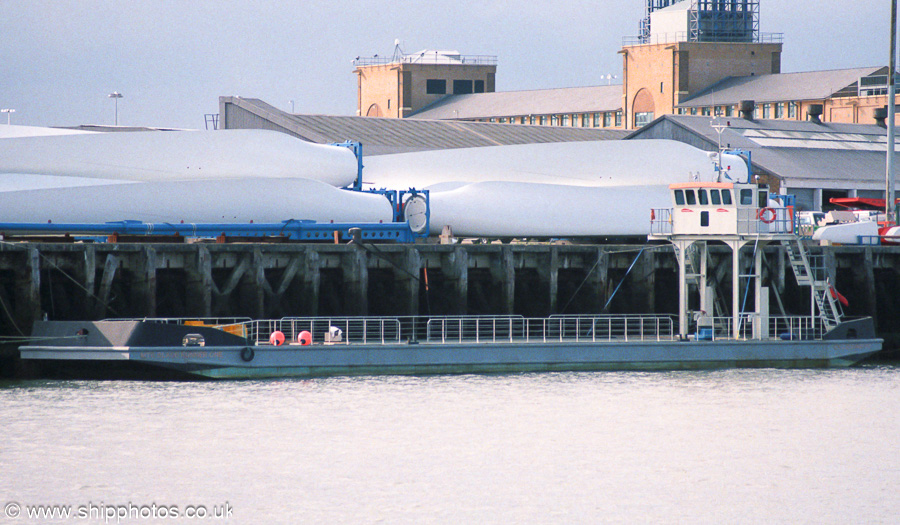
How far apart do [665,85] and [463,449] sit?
224 ft

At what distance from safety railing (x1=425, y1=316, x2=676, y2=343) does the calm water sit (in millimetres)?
2325

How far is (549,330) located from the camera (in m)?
30.8

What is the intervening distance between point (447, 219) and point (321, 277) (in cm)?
651

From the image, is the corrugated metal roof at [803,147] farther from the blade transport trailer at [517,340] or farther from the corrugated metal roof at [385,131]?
the blade transport trailer at [517,340]

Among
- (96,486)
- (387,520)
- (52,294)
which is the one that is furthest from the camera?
(52,294)

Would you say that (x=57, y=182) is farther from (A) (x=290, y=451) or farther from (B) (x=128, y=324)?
(A) (x=290, y=451)

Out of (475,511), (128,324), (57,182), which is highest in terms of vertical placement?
(57,182)

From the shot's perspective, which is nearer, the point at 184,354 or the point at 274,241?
the point at 184,354

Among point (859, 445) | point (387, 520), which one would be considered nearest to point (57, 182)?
point (387, 520)

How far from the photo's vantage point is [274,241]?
34.1 meters

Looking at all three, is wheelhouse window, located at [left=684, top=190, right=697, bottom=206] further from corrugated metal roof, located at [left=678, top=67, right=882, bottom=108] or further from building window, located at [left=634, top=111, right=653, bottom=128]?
corrugated metal roof, located at [left=678, top=67, right=882, bottom=108]

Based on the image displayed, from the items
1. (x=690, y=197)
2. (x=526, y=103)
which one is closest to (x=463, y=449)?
(x=690, y=197)

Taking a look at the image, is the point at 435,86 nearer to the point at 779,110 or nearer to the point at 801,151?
the point at 779,110

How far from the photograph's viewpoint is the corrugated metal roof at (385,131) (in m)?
56.4
